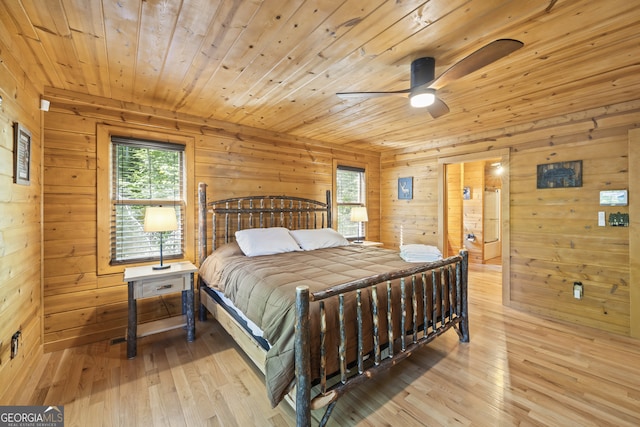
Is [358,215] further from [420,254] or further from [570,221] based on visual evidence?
[570,221]

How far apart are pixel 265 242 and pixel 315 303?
5.47ft

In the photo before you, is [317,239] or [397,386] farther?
[317,239]

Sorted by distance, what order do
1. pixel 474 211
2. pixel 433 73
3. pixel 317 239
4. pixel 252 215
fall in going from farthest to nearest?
1. pixel 474 211
2. pixel 252 215
3. pixel 317 239
4. pixel 433 73

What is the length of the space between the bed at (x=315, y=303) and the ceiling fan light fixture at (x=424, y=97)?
1248 millimetres

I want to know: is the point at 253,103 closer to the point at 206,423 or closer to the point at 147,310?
the point at 147,310

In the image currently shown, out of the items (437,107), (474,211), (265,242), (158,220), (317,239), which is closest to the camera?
(437,107)

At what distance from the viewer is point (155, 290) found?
2572 millimetres

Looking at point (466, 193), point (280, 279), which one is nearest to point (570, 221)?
point (466, 193)

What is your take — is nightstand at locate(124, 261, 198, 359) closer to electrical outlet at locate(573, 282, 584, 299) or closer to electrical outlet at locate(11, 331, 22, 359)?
electrical outlet at locate(11, 331, 22, 359)

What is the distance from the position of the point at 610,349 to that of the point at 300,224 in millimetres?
3555

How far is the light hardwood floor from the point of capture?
1.73 metres

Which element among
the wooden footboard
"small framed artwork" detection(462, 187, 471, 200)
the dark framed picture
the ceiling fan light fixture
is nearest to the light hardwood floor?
the wooden footboard

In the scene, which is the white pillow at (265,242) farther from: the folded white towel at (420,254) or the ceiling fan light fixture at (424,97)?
the ceiling fan light fixture at (424,97)

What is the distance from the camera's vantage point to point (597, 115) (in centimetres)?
297
